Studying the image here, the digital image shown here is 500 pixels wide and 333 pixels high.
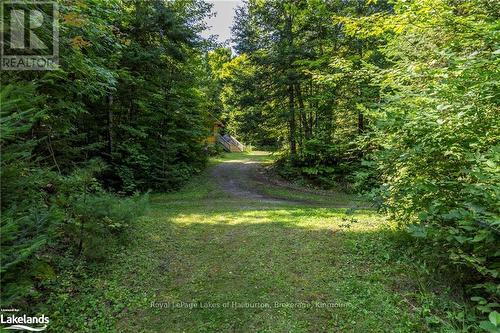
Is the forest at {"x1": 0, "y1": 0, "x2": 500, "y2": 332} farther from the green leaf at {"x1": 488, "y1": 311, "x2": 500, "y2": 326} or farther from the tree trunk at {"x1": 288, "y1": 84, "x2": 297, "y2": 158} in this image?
the tree trunk at {"x1": 288, "y1": 84, "x2": 297, "y2": 158}

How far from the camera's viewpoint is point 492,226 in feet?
7.80

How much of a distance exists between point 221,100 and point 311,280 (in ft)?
90.1

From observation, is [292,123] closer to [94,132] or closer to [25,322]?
[94,132]

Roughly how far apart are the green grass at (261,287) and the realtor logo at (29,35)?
283 cm

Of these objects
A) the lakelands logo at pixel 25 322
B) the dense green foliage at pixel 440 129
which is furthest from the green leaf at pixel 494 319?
the lakelands logo at pixel 25 322

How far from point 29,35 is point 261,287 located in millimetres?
4333

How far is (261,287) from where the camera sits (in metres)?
4.03

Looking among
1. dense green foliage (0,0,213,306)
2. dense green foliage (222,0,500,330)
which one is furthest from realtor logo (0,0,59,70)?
dense green foliage (222,0,500,330)

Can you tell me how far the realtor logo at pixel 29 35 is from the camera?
3.20 metres

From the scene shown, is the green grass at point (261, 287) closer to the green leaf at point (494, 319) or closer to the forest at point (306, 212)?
the forest at point (306, 212)

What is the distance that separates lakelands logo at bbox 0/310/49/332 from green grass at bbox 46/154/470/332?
5.6 inches

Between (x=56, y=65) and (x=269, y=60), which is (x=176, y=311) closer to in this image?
(x=56, y=65)

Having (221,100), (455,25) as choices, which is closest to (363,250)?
(455,25)

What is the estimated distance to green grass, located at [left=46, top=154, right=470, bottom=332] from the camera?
3.34 m
